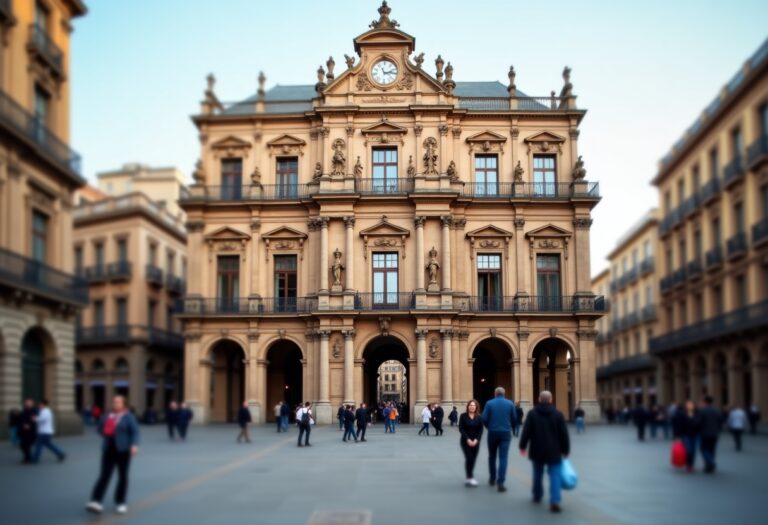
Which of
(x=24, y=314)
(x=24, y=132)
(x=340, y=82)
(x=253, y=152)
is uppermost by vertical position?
(x=340, y=82)

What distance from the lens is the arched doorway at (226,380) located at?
48.7 meters

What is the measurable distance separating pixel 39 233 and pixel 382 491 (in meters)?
16.3

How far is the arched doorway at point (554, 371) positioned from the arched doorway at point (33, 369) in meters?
30.0

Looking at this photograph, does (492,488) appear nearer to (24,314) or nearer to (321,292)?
(24,314)

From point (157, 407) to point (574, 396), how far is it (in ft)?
74.5

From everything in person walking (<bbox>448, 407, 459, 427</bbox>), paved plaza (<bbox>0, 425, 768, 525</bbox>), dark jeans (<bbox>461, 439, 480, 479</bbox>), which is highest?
dark jeans (<bbox>461, 439, 480, 479</bbox>)

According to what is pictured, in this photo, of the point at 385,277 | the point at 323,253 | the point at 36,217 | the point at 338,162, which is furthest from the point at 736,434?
the point at 338,162

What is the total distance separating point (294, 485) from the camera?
15.2m

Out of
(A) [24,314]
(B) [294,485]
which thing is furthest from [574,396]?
(B) [294,485]

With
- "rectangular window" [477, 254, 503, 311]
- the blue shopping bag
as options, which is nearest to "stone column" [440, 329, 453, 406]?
"rectangular window" [477, 254, 503, 311]

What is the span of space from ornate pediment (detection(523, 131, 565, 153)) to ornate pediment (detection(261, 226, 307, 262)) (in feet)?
47.0

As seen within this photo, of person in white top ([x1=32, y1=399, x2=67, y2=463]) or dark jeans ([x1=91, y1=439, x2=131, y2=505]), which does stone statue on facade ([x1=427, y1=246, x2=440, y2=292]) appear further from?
dark jeans ([x1=91, y1=439, x2=131, y2=505])

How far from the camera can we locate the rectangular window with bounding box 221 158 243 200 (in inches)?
1944

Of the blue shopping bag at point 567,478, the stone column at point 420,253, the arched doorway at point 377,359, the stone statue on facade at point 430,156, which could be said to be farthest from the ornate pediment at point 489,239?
the blue shopping bag at point 567,478
